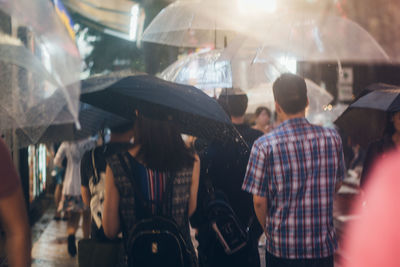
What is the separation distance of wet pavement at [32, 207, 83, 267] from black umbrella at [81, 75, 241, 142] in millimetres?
4656

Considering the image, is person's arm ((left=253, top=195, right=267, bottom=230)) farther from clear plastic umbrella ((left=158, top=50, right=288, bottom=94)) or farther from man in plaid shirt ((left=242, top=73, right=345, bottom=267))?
clear plastic umbrella ((left=158, top=50, right=288, bottom=94))

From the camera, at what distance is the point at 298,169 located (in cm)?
366

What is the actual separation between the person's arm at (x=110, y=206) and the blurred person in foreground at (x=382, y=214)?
2.46 metres

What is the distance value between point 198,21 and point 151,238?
13.9ft

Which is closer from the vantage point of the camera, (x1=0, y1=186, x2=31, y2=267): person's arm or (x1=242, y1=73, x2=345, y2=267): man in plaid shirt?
(x1=0, y1=186, x2=31, y2=267): person's arm

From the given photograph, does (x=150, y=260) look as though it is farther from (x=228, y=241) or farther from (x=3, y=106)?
(x=3, y=106)

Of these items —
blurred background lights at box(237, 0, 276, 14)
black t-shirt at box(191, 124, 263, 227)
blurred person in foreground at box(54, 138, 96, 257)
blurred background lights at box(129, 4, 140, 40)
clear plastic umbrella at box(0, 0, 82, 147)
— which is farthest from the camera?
blurred background lights at box(129, 4, 140, 40)

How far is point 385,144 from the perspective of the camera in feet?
16.0

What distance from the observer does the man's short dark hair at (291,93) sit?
12.4ft

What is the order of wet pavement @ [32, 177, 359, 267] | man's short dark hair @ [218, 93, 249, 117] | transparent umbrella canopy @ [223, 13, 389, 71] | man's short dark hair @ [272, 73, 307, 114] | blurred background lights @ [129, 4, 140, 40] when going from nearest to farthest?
man's short dark hair @ [272, 73, 307, 114] < man's short dark hair @ [218, 93, 249, 117] < transparent umbrella canopy @ [223, 13, 389, 71] < wet pavement @ [32, 177, 359, 267] < blurred background lights @ [129, 4, 140, 40]

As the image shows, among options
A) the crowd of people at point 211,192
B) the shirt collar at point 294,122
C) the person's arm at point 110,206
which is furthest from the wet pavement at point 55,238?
the person's arm at point 110,206

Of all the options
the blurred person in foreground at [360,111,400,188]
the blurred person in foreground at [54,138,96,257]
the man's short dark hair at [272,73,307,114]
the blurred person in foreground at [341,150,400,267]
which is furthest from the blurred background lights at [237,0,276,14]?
the blurred person in foreground at [54,138,96,257]

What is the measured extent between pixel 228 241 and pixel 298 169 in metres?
0.79

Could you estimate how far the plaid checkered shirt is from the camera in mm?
3656
